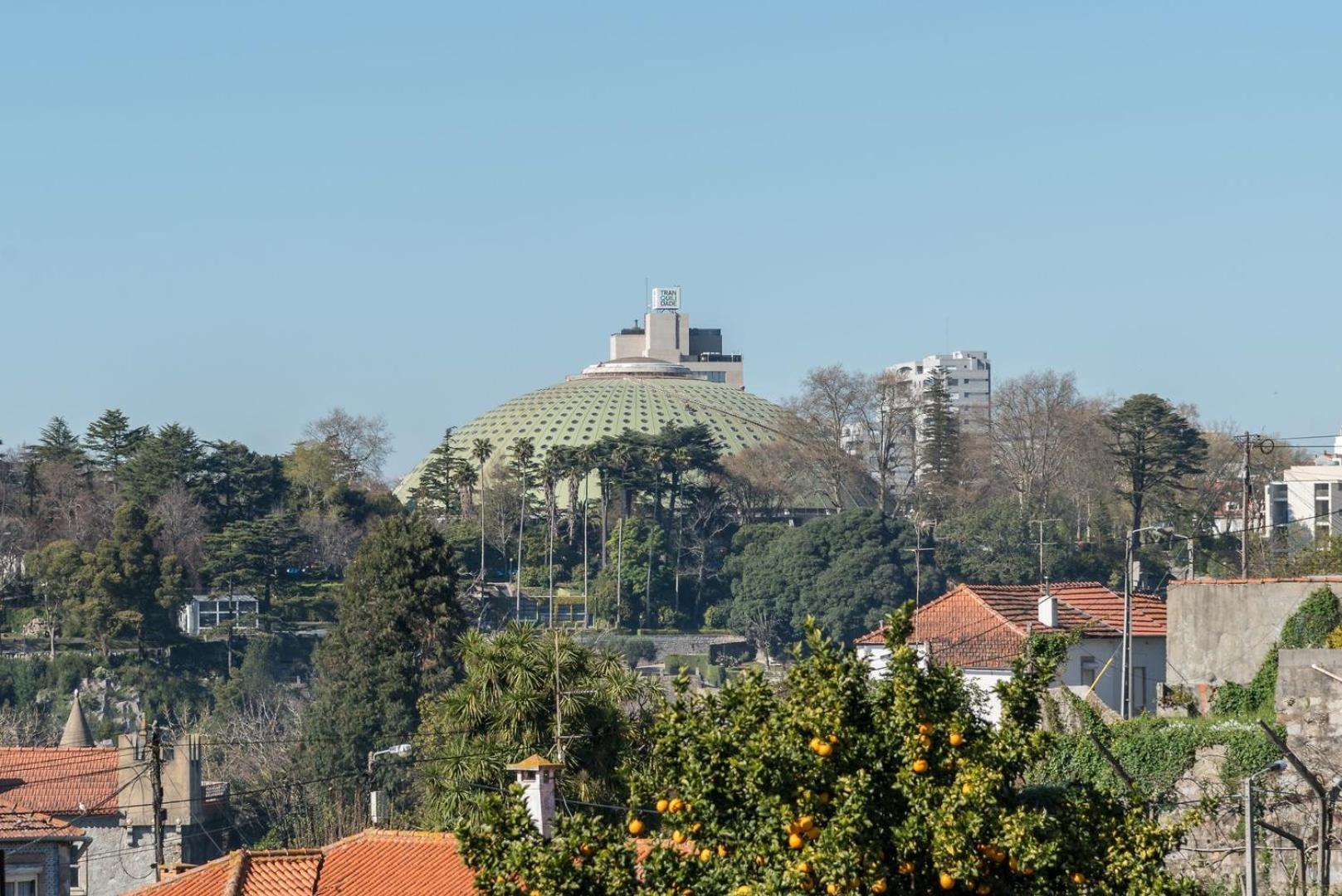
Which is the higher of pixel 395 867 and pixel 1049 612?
pixel 1049 612

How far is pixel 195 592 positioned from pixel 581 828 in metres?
107

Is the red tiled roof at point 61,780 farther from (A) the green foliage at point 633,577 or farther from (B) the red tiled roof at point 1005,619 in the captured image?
(A) the green foliage at point 633,577

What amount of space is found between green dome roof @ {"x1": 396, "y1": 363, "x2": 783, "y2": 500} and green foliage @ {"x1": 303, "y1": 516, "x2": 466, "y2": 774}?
88.3 metres

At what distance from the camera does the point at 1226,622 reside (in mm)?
31922

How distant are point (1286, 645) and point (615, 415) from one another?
5968 inches

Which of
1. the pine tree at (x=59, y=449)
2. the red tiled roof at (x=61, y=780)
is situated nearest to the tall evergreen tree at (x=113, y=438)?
the pine tree at (x=59, y=449)

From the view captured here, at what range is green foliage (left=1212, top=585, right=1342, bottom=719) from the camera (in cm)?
2867

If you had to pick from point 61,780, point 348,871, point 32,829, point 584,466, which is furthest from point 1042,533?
point 348,871

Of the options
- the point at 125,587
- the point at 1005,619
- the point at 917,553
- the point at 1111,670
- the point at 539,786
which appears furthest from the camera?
the point at 917,553

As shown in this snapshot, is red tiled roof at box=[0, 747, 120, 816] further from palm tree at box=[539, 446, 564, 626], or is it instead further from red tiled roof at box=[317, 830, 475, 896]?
palm tree at box=[539, 446, 564, 626]

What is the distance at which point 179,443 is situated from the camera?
124312 mm

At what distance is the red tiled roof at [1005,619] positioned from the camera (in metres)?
43.0

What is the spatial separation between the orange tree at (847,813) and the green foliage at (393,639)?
6127 centimetres

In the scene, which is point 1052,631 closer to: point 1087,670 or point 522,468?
point 1087,670
